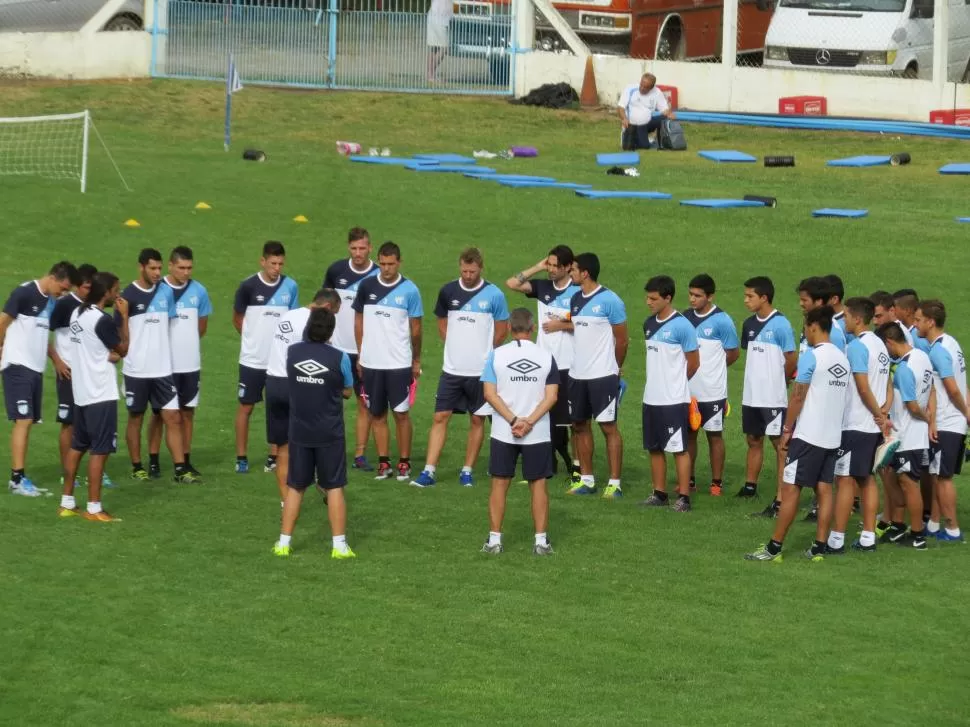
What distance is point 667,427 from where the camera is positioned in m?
13.6

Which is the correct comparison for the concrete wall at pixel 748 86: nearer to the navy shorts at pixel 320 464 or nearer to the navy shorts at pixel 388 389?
the navy shorts at pixel 388 389

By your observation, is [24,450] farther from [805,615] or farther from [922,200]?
[922,200]

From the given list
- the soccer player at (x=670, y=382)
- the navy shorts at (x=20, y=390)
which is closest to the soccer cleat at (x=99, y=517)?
the navy shorts at (x=20, y=390)

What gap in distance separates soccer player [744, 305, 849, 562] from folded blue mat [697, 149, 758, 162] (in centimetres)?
1573

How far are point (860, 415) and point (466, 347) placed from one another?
3.64 metres

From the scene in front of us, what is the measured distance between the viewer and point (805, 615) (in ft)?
35.5

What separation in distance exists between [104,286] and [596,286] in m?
4.07

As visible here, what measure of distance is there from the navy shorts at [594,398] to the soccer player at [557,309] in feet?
0.52

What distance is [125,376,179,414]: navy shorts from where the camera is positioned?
14016mm

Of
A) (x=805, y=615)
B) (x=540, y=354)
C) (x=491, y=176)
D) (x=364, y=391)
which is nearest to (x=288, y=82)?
(x=491, y=176)

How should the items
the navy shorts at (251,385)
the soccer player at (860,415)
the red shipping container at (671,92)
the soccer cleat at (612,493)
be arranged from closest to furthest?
the soccer player at (860,415), the soccer cleat at (612,493), the navy shorts at (251,385), the red shipping container at (671,92)

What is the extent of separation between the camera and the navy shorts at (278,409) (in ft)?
42.4

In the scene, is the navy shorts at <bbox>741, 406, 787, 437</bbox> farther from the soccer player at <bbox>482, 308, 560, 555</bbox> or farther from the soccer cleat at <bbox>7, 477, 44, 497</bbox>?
the soccer cleat at <bbox>7, 477, 44, 497</bbox>

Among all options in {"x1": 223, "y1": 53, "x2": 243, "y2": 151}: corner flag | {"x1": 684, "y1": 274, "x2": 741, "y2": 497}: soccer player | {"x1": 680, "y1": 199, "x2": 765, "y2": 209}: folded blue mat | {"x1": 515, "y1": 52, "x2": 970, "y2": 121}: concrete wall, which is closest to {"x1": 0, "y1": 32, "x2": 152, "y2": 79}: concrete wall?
{"x1": 223, "y1": 53, "x2": 243, "y2": 151}: corner flag
